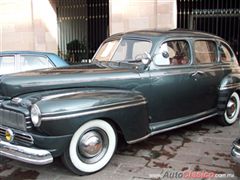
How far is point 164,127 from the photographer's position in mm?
4859

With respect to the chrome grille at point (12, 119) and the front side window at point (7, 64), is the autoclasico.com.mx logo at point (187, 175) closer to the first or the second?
the chrome grille at point (12, 119)

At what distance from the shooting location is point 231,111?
20.2 feet

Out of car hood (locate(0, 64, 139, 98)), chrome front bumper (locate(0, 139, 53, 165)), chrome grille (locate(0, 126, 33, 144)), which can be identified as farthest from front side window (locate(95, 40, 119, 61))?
chrome front bumper (locate(0, 139, 53, 165))

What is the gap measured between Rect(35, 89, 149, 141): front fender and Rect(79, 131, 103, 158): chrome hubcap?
0.80 feet

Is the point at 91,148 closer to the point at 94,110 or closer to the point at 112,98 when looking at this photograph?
the point at 94,110

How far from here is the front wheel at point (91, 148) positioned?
12.9ft

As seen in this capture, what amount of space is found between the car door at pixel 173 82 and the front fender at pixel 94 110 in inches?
13.1

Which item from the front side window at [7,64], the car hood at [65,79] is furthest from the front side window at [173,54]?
the front side window at [7,64]

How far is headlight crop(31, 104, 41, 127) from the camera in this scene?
11.9ft

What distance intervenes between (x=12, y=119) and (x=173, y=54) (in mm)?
2544

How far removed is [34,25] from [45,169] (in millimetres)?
7931

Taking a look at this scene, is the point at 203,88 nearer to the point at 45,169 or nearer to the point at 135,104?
the point at 135,104

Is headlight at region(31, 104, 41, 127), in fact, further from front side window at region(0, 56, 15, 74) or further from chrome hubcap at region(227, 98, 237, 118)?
chrome hubcap at region(227, 98, 237, 118)

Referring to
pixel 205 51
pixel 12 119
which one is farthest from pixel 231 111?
pixel 12 119
